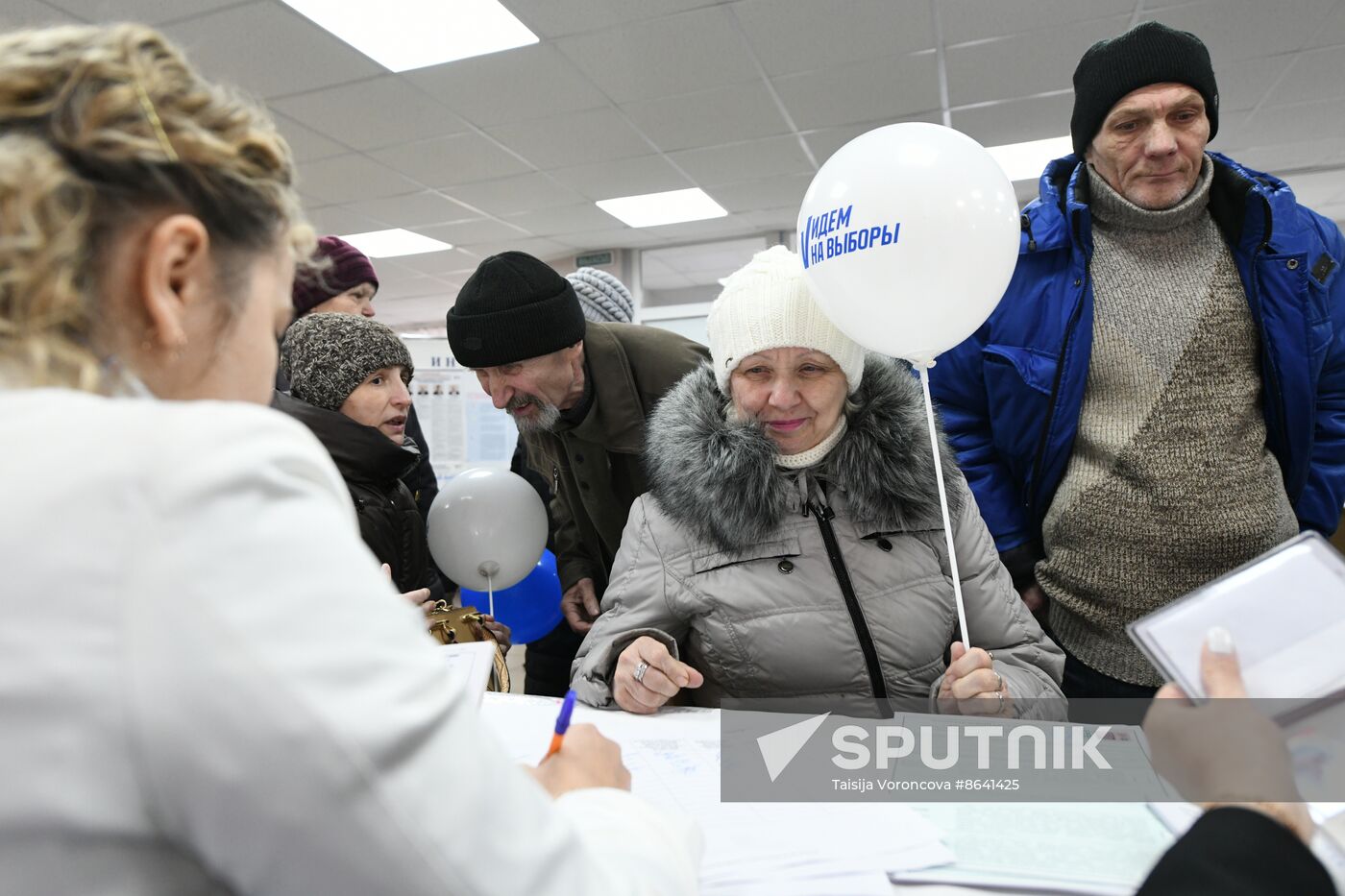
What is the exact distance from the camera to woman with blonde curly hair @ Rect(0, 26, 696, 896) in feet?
1.18

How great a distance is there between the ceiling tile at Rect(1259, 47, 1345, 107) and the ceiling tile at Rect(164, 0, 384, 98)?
4389 millimetres

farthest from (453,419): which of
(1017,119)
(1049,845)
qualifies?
(1049,845)

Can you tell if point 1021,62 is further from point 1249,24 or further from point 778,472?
point 778,472

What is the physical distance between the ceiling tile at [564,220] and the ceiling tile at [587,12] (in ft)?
8.58

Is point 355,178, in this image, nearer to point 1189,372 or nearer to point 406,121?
point 406,121

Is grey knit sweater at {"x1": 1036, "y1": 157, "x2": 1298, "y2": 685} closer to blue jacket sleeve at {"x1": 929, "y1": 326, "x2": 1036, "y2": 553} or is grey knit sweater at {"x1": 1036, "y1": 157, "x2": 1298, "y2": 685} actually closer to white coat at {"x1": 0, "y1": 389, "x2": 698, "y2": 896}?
blue jacket sleeve at {"x1": 929, "y1": 326, "x2": 1036, "y2": 553}

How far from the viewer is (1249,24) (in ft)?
11.9

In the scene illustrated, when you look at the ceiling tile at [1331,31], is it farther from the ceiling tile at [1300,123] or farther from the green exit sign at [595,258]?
the green exit sign at [595,258]

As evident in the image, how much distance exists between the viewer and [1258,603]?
721 mm

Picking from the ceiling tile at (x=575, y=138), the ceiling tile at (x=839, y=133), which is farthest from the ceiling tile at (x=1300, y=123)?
the ceiling tile at (x=575, y=138)

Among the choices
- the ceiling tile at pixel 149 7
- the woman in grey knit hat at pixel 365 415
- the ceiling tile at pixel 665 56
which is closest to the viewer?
the woman in grey knit hat at pixel 365 415

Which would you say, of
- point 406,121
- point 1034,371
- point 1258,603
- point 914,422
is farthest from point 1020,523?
point 406,121

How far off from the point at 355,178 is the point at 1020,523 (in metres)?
4.94

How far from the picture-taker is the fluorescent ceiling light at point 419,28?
3.24 m
